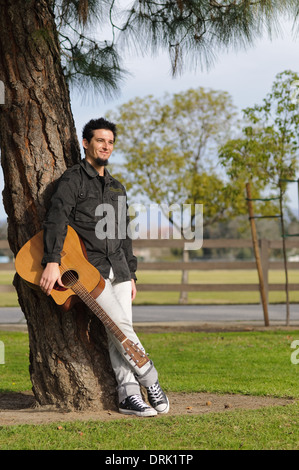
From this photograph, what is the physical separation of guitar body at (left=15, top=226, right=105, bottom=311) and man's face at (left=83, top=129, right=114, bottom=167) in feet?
1.65

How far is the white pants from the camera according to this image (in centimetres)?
438

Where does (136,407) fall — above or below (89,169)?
below

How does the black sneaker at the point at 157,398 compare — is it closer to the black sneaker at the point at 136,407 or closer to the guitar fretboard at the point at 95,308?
the black sneaker at the point at 136,407

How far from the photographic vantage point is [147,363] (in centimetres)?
441

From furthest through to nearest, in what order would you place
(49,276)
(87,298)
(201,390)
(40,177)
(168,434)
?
(201,390) → (40,177) → (87,298) → (49,276) → (168,434)

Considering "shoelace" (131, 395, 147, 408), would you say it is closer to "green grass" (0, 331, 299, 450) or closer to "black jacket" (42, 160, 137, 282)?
"green grass" (0, 331, 299, 450)

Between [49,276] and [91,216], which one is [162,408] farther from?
[91,216]

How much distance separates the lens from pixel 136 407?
441 cm

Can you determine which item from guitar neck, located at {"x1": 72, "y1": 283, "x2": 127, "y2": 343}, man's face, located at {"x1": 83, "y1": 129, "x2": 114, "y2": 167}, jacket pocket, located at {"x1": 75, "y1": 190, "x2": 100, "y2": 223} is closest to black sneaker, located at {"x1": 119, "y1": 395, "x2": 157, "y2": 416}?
guitar neck, located at {"x1": 72, "y1": 283, "x2": 127, "y2": 343}

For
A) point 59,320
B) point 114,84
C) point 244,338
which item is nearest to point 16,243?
point 59,320

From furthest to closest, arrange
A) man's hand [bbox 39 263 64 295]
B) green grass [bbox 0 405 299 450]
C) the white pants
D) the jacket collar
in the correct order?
the jacket collar → the white pants → man's hand [bbox 39 263 64 295] → green grass [bbox 0 405 299 450]

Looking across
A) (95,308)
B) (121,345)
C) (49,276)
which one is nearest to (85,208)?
(49,276)

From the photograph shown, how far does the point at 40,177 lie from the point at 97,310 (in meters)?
1.02

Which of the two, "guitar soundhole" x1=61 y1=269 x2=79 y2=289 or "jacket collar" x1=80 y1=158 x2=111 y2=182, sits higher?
"jacket collar" x1=80 y1=158 x2=111 y2=182
